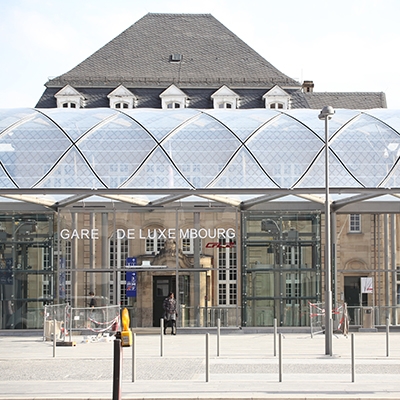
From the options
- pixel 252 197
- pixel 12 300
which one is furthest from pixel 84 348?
pixel 252 197

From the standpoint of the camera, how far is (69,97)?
65.6 meters

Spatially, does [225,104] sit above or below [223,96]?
below

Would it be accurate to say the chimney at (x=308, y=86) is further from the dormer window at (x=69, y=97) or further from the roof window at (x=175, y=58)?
the dormer window at (x=69, y=97)

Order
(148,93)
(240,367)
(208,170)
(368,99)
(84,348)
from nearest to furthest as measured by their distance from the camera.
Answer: (240,367) → (84,348) → (208,170) → (148,93) → (368,99)

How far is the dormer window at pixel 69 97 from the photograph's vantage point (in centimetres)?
6556

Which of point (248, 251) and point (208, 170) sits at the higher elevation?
point (208, 170)

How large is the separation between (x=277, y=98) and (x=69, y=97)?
1520 cm

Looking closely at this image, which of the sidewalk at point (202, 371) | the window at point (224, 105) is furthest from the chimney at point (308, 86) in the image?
the sidewalk at point (202, 371)

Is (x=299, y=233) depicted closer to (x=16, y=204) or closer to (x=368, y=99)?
(x=16, y=204)

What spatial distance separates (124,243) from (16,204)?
4051 mm

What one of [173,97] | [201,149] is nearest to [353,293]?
[201,149]

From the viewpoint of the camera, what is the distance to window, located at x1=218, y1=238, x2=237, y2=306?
3203 centimetres

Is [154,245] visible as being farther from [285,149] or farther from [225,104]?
[225,104]

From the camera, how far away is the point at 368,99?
252 ft
